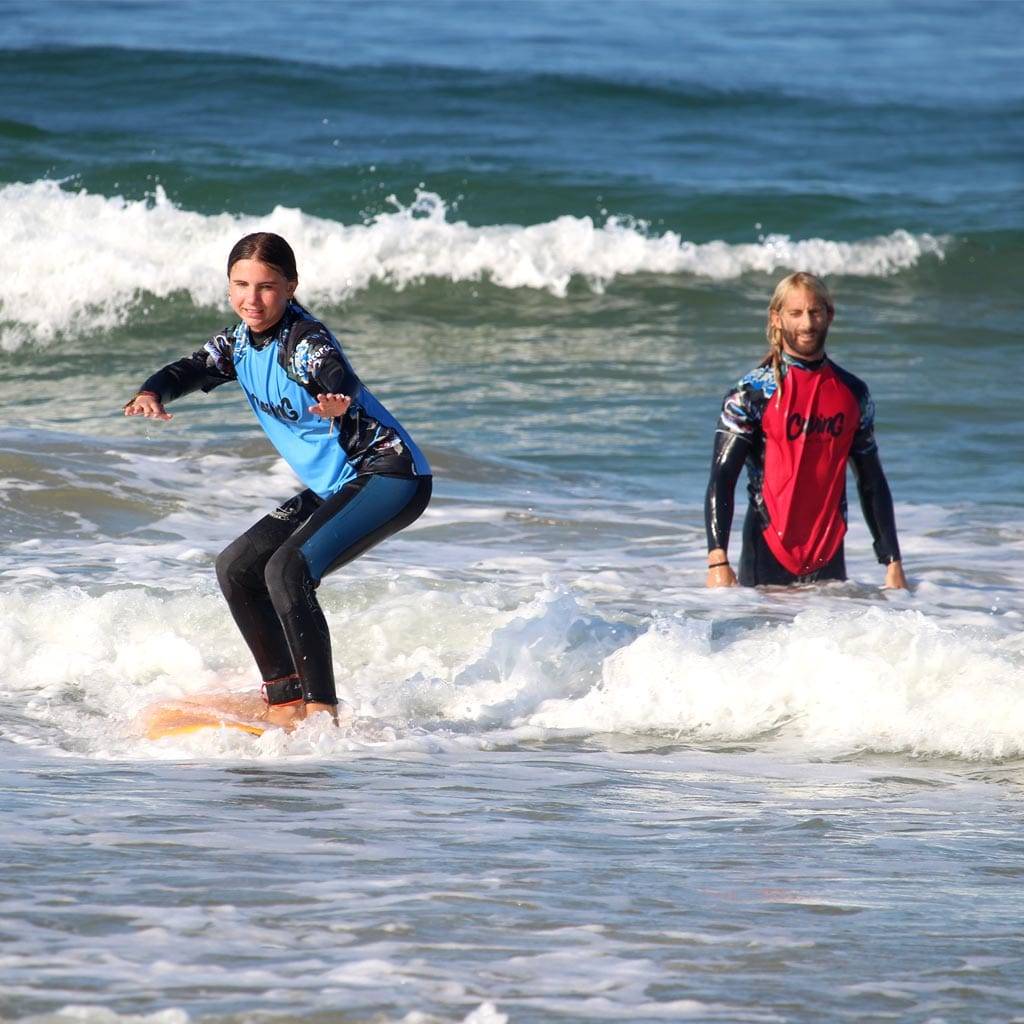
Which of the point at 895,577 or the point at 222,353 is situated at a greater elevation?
the point at 222,353

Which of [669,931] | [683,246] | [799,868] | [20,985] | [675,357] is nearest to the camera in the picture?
[20,985]

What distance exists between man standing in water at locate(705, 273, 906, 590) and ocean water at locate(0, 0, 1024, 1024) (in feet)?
1.04

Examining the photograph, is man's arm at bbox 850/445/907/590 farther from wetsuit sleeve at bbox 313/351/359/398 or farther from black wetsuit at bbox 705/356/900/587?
wetsuit sleeve at bbox 313/351/359/398

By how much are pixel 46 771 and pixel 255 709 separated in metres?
0.96

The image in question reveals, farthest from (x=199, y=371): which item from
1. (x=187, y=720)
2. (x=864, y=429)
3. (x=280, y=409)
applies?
(x=864, y=429)

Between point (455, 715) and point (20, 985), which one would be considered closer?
point (20, 985)

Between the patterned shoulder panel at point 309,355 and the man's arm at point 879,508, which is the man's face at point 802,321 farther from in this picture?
the patterned shoulder panel at point 309,355

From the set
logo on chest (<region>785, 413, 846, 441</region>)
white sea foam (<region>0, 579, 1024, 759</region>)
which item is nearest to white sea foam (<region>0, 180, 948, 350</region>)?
white sea foam (<region>0, 579, 1024, 759</region>)

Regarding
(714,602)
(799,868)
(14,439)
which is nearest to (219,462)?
(14,439)

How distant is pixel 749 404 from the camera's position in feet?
22.8

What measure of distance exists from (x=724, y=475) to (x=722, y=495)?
85mm

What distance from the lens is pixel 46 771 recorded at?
513cm

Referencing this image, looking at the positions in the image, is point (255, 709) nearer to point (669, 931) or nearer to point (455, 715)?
point (455, 715)

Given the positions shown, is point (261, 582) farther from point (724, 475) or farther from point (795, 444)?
point (795, 444)
